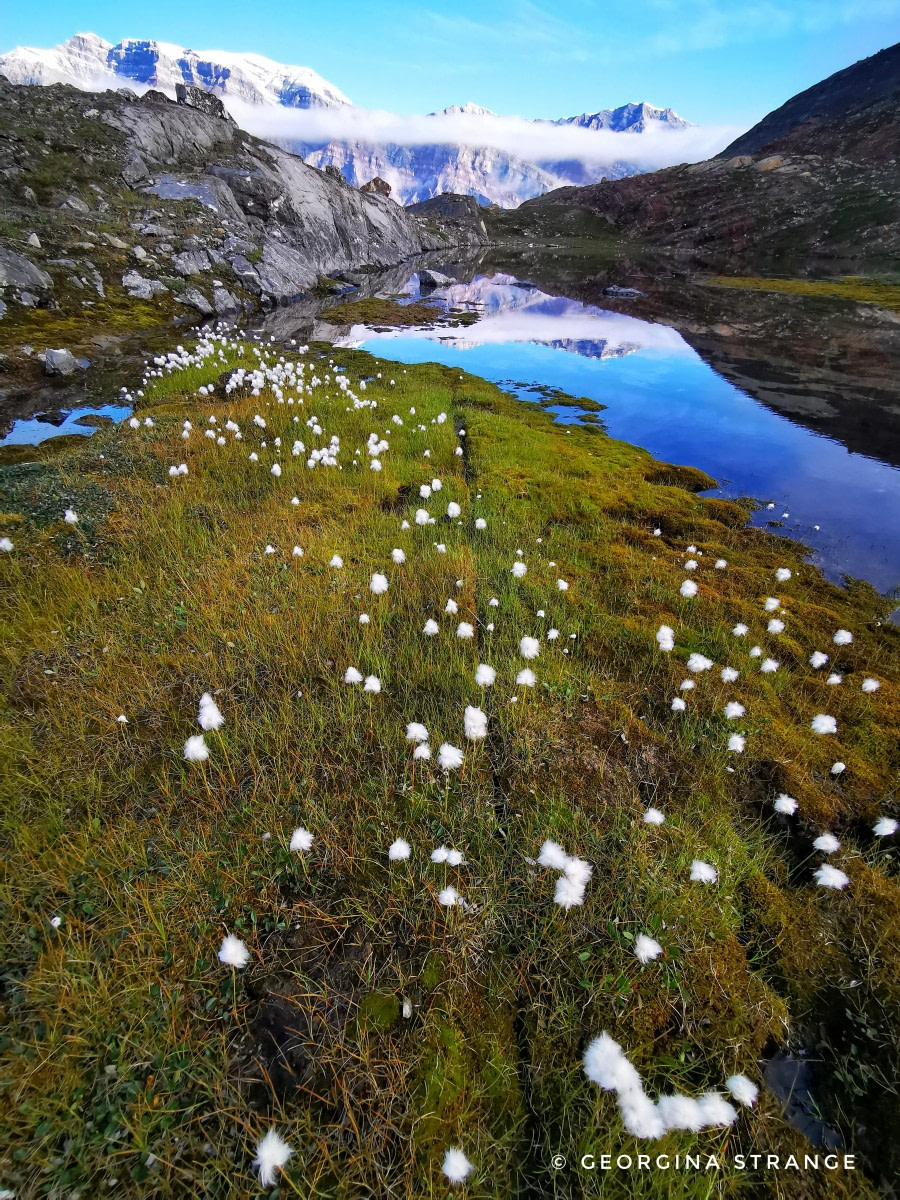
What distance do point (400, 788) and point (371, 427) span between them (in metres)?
9.91

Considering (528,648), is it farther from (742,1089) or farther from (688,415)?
(688,415)

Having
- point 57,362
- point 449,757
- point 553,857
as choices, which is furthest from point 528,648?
point 57,362

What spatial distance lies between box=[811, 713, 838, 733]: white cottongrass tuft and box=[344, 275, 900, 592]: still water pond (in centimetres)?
527

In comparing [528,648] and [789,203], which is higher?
[789,203]

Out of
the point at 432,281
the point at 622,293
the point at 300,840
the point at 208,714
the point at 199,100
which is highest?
the point at 199,100

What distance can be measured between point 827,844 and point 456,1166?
3065 millimetres

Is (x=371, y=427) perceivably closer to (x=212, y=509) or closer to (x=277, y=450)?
(x=277, y=450)

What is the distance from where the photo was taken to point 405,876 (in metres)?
3.17

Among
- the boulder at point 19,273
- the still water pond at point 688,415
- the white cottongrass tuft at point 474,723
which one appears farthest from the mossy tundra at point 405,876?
the boulder at point 19,273

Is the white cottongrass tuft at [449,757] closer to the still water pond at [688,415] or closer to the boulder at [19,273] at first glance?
the still water pond at [688,415]

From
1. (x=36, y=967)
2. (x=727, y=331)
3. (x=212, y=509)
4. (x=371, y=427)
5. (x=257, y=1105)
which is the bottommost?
(x=257, y=1105)

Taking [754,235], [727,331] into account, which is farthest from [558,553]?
[754,235]

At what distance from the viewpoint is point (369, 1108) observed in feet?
7.56

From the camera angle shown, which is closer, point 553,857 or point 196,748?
point 553,857
